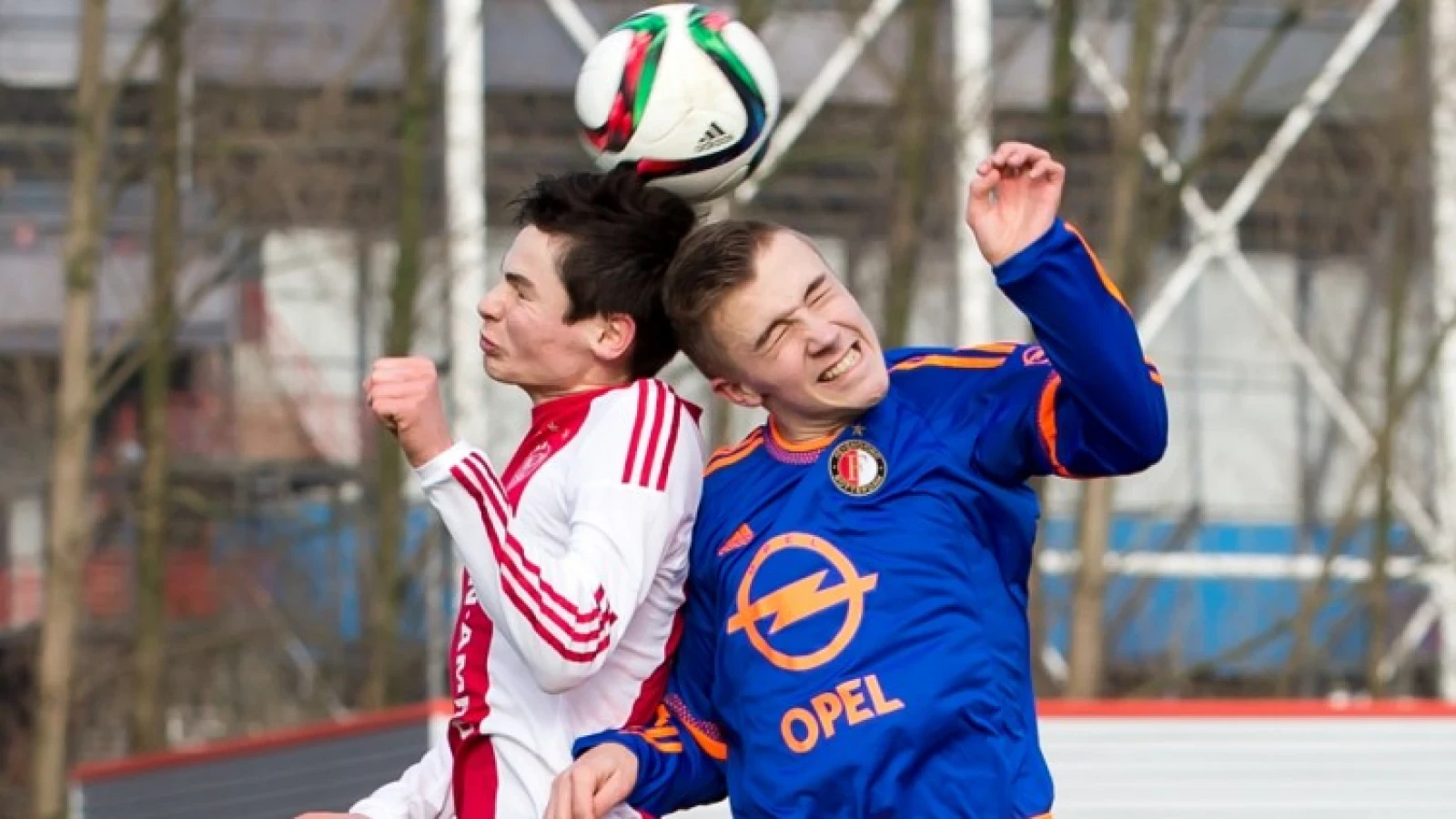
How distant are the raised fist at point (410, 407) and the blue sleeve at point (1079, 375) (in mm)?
726

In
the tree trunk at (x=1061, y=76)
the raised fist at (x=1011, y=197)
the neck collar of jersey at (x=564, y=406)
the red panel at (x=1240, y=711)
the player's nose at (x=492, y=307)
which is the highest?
the tree trunk at (x=1061, y=76)

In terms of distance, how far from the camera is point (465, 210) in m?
14.8

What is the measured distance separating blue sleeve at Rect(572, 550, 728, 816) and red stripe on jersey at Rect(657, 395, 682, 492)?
141 mm

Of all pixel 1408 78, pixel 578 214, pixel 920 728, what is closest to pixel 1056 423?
pixel 920 728

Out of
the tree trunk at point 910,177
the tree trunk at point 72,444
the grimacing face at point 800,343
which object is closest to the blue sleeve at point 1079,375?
the grimacing face at point 800,343

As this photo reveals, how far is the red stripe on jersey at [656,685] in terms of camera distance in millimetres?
3889

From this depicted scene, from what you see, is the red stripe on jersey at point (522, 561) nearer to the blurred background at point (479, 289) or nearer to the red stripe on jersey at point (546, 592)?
the red stripe on jersey at point (546, 592)

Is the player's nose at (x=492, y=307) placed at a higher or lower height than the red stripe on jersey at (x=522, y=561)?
higher

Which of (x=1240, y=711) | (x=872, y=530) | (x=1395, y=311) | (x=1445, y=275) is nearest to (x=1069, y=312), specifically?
(x=872, y=530)

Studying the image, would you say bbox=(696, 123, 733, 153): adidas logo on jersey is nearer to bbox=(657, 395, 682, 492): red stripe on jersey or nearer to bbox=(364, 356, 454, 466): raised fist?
bbox=(657, 395, 682, 492): red stripe on jersey

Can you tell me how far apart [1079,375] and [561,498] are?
0.77m

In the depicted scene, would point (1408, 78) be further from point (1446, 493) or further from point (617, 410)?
point (617, 410)

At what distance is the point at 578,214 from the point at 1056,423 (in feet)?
2.61

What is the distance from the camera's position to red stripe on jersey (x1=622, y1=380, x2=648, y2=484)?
370 cm
